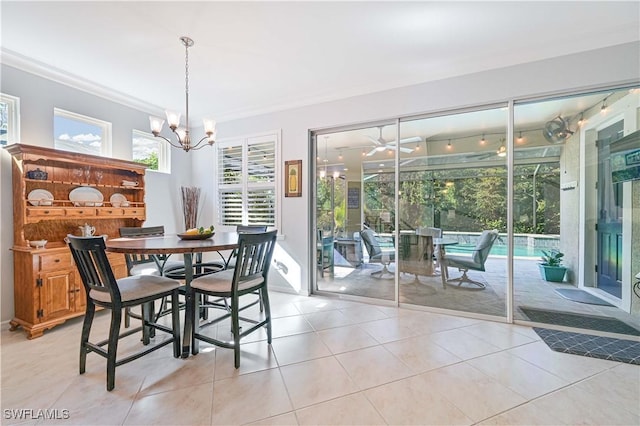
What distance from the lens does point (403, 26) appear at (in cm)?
242

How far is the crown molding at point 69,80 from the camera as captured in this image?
2795 mm

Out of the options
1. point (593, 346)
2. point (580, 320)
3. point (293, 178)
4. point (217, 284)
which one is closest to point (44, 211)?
point (217, 284)

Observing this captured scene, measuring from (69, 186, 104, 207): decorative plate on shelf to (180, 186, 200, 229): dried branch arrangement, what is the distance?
49.5 inches

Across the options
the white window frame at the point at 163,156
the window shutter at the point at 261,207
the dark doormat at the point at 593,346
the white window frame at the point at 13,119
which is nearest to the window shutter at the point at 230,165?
the window shutter at the point at 261,207

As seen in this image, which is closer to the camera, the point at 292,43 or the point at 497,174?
the point at 292,43

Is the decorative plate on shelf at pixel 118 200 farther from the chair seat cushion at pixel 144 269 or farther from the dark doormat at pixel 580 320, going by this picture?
the dark doormat at pixel 580 320

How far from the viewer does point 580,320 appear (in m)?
2.87

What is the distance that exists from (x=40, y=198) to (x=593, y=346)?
18.1ft

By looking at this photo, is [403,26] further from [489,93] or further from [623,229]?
[623,229]

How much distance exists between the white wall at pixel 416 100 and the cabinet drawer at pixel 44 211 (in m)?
2.04

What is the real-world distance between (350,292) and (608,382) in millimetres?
2517

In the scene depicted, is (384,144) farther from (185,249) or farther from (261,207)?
(185,249)

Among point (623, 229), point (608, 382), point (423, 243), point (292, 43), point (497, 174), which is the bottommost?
point (608, 382)

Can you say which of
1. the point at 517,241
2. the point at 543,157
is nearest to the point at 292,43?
the point at 543,157
